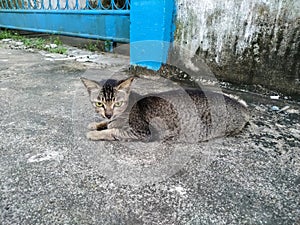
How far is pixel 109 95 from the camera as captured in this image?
1.60 m

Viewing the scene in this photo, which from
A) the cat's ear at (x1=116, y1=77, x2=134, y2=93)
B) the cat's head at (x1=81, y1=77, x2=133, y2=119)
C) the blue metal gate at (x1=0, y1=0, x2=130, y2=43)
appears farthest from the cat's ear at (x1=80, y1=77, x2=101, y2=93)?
the blue metal gate at (x1=0, y1=0, x2=130, y2=43)

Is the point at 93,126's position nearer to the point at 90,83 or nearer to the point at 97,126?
the point at 97,126

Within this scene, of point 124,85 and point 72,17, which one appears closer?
point 124,85

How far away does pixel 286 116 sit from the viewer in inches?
82.8

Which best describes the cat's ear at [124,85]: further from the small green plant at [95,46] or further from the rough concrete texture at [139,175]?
the small green plant at [95,46]

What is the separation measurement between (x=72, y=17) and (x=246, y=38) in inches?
152

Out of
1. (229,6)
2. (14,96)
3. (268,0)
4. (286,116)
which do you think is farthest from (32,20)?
(286,116)

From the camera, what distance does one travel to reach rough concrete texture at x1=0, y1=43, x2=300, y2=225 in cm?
108

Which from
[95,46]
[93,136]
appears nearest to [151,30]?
[93,136]

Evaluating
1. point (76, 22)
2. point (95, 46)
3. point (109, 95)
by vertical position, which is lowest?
point (95, 46)

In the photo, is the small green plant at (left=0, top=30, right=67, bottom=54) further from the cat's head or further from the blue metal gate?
the cat's head

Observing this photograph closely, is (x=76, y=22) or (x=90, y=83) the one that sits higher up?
(x=76, y=22)

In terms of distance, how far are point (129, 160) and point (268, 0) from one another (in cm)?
205

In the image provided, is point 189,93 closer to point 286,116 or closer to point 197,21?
point 286,116
